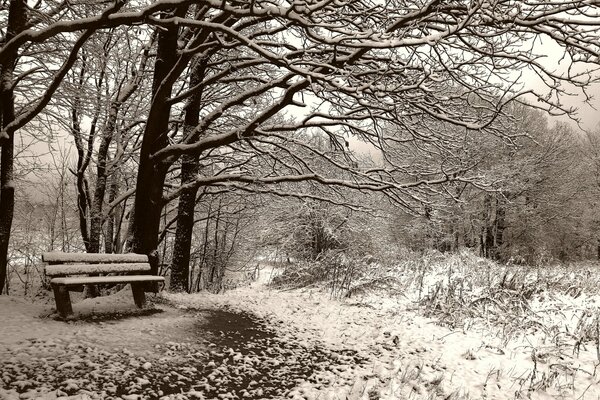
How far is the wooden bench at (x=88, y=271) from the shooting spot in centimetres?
518

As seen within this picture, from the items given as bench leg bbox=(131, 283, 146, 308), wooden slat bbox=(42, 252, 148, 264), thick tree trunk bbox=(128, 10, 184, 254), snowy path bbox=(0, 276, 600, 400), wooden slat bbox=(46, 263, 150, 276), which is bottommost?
snowy path bbox=(0, 276, 600, 400)

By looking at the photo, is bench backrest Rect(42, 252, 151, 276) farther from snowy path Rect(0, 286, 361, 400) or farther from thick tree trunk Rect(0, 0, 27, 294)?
thick tree trunk Rect(0, 0, 27, 294)

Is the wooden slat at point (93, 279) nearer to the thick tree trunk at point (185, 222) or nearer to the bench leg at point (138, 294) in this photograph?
the bench leg at point (138, 294)

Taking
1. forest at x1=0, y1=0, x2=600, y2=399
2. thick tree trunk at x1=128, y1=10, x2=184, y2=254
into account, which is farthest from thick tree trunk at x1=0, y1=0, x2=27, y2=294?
thick tree trunk at x1=128, y1=10, x2=184, y2=254

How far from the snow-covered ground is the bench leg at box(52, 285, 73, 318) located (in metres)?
0.20

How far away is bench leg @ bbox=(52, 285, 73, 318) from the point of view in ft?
16.8

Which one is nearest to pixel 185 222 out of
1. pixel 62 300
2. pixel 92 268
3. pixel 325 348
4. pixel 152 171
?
pixel 152 171

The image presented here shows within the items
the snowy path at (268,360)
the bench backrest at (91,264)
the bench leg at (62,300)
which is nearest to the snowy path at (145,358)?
the snowy path at (268,360)

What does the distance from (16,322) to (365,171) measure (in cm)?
599

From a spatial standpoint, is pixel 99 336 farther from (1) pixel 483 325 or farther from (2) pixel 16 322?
(1) pixel 483 325

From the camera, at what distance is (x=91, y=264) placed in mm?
5793

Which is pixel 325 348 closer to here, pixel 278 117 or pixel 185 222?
pixel 185 222

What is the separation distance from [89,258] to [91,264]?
9 cm

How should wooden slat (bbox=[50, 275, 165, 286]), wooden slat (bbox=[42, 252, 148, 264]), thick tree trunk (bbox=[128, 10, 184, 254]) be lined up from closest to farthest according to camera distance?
wooden slat (bbox=[50, 275, 165, 286]) < wooden slat (bbox=[42, 252, 148, 264]) < thick tree trunk (bbox=[128, 10, 184, 254])
